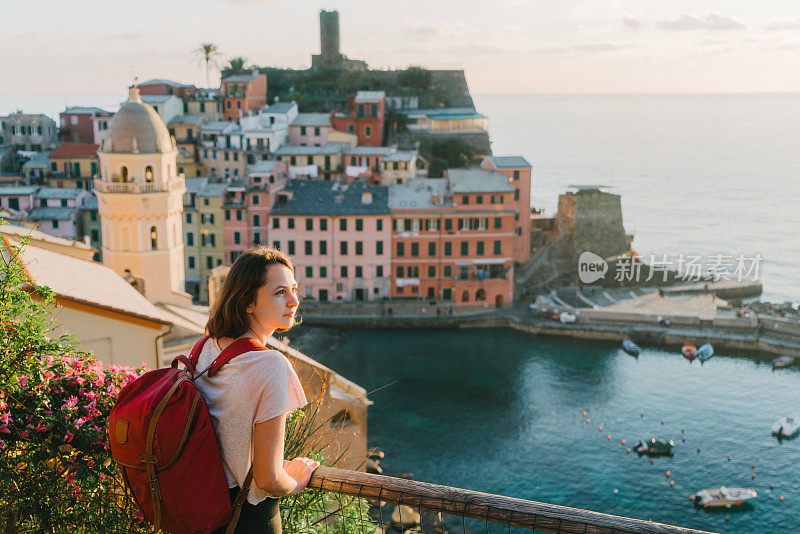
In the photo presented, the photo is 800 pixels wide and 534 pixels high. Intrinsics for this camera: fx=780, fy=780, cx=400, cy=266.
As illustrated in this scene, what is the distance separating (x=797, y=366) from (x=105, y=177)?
3087 cm

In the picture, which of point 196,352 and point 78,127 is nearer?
point 196,352

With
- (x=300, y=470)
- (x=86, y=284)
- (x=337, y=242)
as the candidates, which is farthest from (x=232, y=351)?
(x=337, y=242)

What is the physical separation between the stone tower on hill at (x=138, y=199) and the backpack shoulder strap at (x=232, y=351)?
17090 millimetres

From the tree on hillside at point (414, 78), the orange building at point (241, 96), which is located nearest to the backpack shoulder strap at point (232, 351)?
the orange building at point (241, 96)

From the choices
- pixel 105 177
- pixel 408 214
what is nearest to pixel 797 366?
pixel 408 214

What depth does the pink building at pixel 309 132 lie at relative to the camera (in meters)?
50.0

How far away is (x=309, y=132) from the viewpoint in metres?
50.5

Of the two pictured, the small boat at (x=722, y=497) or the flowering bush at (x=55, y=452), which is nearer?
the flowering bush at (x=55, y=452)

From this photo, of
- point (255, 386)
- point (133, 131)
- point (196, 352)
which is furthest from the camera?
point (133, 131)

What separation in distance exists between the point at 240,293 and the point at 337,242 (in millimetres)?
36417

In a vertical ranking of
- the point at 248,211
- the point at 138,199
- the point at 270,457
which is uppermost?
the point at 270,457

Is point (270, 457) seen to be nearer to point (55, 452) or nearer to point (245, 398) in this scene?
point (245, 398)

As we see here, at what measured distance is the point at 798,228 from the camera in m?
79.8

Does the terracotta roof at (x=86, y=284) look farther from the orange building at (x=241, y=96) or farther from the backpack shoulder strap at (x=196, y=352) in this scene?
the orange building at (x=241, y=96)
